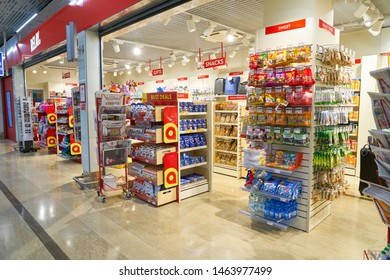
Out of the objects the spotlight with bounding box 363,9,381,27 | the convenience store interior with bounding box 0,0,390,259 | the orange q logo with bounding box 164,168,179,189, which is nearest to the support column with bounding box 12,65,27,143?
the convenience store interior with bounding box 0,0,390,259

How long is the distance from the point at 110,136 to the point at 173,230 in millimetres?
2018

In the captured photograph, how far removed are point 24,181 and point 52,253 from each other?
3599 millimetres

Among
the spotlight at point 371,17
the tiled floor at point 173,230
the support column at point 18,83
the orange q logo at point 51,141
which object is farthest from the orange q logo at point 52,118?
the spotlight at point 371,17

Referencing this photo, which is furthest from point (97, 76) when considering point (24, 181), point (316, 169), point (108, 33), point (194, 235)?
point (316, 169)

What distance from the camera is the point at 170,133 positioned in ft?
14.8

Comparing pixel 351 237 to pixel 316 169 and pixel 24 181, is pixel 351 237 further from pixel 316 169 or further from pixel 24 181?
pixel 24 181

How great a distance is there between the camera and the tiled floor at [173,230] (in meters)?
3.07

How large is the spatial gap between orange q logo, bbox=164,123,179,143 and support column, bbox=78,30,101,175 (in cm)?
185

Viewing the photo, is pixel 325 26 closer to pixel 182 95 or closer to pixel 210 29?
pixel 182 95

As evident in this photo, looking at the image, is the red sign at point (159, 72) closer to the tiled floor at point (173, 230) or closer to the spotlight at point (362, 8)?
the tiled floor at point (173, 230)

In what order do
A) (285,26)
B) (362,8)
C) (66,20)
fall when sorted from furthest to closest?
(66,20)
(362,8)
(285,26)

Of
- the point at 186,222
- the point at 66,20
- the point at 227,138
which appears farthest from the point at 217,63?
the point at 186,222

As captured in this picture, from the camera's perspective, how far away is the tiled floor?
3068 millimetres

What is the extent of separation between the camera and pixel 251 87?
3789 millimetres
